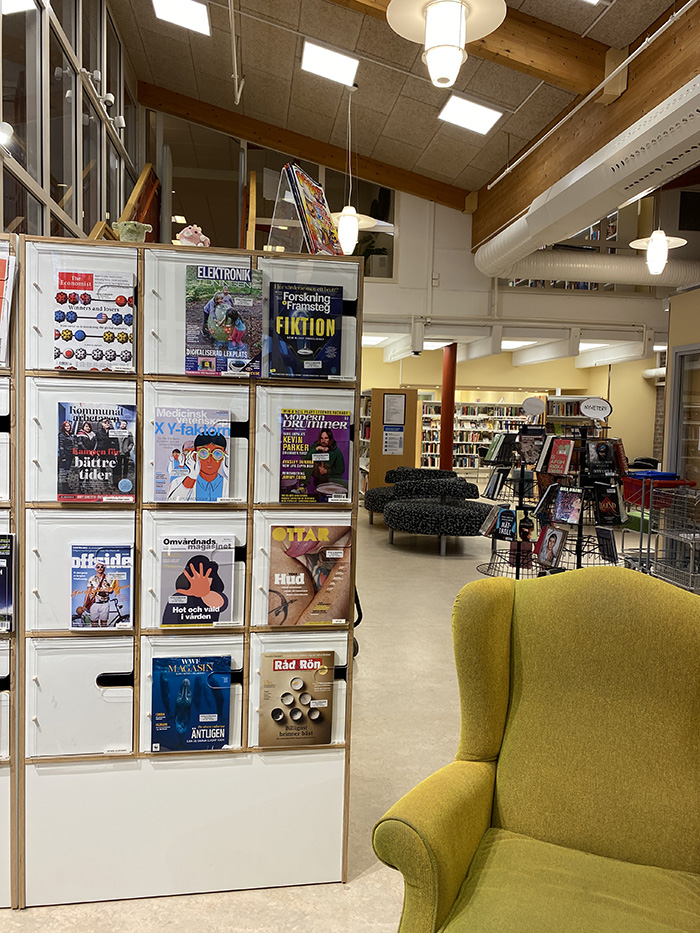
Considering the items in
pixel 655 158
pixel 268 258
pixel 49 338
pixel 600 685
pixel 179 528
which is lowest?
pixel 600 685

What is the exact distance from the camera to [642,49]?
5.17m

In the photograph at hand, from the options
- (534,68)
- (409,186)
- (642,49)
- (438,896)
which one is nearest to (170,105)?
(409,186)

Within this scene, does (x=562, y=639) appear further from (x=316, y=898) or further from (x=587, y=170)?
(x=587, y=170)

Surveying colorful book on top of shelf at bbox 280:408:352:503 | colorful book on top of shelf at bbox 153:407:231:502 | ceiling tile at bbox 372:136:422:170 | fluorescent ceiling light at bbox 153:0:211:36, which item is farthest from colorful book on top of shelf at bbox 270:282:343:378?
ceiling tile at bbox 372:136:422:170

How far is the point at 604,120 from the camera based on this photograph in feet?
19.7

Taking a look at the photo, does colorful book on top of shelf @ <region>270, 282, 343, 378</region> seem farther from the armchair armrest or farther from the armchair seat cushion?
the armchair seat cushion

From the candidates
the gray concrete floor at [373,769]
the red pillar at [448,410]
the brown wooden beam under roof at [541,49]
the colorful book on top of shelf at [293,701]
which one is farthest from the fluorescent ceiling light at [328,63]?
the colorful book on top of shelf at [293,701]

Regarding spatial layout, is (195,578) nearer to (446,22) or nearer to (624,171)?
(446,22)

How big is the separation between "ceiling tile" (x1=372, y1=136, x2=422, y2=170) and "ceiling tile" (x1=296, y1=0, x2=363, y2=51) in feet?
7.23

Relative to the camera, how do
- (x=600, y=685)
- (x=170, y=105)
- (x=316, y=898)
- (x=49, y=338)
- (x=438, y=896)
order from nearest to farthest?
(x=438, y=896), (x=600, y=685), (x=49, y=338), (x=316, y=898), (x=170, y=105)

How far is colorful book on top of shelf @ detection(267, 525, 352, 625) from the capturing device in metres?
2.35

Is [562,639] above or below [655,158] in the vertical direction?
below

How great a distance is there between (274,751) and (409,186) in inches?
357

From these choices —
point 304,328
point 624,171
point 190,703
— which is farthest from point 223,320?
point 624,171
